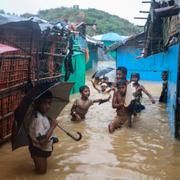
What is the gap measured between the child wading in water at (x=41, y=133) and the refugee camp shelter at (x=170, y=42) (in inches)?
92.5

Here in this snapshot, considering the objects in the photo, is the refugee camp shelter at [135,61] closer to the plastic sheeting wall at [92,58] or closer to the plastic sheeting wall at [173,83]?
the plastic sheeting wall at [92,58]

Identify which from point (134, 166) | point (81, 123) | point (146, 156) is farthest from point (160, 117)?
point (134, 166)

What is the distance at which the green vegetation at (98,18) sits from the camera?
167ft

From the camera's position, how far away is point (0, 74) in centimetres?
616

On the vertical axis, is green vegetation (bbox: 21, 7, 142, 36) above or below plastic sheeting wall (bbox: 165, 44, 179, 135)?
above

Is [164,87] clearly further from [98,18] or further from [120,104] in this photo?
[98,18]

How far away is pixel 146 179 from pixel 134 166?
1.94 feet

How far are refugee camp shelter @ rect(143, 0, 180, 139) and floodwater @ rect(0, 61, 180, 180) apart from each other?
61 centimetres

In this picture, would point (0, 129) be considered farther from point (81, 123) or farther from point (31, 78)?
point (81, 123)

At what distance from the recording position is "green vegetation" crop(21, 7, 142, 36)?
50781 millimetres

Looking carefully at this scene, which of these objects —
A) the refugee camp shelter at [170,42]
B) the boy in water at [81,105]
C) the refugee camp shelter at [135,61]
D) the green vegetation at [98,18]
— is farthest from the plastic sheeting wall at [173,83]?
the green vegetation at [98,18]

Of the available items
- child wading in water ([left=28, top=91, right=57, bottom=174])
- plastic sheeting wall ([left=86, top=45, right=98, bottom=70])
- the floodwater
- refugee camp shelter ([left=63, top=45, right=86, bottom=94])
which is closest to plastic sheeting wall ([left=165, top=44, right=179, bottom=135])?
the floodwater

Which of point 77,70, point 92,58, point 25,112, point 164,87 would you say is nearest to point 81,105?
point 164,87

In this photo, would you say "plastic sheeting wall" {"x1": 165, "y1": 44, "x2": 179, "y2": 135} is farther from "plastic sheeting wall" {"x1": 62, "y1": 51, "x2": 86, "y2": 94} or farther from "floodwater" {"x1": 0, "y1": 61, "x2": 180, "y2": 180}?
"plastic sheeting wall" {"x1": 62, "y1": 51, "x2": 86, "y2": 94}
